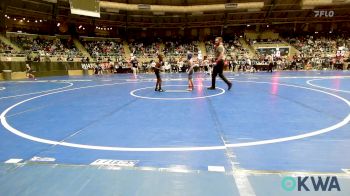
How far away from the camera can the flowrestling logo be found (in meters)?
2.93

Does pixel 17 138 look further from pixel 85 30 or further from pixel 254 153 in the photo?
pixel 85 30

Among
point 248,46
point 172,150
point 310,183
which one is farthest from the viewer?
point 248,46

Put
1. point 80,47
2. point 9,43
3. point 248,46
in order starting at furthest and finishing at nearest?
point 248,46 < point 80,47 < point 9,43

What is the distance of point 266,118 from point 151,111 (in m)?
2.96

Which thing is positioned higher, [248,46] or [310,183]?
[248,46]

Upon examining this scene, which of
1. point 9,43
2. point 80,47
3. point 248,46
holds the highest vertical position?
point 248,46

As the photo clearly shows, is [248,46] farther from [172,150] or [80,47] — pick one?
[172,150]

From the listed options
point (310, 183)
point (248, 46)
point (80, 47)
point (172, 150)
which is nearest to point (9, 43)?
point (80, 47)

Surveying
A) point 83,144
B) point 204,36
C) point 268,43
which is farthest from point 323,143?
point 204,36

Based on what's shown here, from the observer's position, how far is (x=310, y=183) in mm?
3045

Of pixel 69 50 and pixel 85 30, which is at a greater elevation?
pixel 85 30

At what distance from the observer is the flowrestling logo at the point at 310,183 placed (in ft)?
9.61

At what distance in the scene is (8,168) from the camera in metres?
3.60

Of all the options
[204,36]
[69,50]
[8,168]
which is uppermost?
[204,36]
